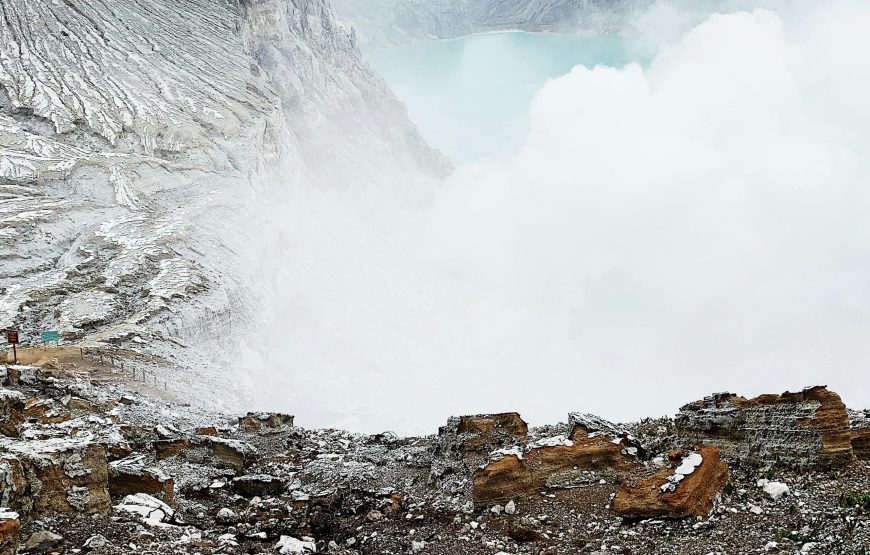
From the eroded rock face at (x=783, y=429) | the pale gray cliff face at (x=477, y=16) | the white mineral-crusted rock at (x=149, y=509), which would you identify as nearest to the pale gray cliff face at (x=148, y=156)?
the white mineral-crusted rock at (x=149, y=509)

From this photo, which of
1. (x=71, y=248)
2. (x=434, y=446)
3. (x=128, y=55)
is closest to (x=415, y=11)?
(x=128, y=55)

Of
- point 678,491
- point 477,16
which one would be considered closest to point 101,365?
point 678,491

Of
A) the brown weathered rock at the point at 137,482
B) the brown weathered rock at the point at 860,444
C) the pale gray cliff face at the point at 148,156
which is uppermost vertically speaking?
the pale gray cliff face at the point at 148,156

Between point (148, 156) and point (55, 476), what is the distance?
47782 mm

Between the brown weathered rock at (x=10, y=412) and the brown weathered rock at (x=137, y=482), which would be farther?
the brown weathered rock at (x=10, y=412)

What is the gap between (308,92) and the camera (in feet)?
309

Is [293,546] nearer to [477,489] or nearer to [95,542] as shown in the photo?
[95,542]

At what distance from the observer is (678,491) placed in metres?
11.1

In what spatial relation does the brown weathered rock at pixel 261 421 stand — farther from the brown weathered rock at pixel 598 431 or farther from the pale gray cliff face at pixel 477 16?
the pale gray cliff face at pixel 477 16

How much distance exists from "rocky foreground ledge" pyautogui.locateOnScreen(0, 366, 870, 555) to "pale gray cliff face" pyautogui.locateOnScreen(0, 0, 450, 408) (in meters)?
17.4

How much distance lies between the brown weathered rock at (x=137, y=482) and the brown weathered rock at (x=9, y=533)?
11.4 ft

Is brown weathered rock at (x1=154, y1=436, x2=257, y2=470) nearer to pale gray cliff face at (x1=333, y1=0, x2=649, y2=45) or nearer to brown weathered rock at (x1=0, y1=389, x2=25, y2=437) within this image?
brown weathered rock at (x1=0, y1=389, x2=25, y2=437)

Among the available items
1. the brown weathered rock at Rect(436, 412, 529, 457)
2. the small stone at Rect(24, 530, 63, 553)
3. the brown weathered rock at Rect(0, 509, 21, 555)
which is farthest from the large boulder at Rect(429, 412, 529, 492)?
the brown weathered rock at Rect(0, 509, 21, 555)

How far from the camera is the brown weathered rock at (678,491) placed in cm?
1094
